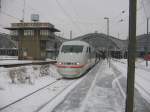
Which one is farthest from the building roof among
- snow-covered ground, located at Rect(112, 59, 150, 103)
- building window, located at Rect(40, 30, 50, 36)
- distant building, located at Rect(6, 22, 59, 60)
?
snow-covered ground, located at Rect(112, 59, 150, 103)

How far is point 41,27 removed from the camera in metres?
63.8

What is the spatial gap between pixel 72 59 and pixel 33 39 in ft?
154

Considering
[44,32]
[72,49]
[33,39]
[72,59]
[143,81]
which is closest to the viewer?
[143,81]

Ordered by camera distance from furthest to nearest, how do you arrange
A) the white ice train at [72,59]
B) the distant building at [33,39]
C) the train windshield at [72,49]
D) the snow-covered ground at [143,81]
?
the distant building at [33,39] → the train windshield at [72,49] → the white ice train at [72,59] → the snow-covered ground at [143,81]

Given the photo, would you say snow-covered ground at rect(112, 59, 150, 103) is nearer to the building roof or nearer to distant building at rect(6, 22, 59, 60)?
distant building at rect(6, 22, 59, 60)

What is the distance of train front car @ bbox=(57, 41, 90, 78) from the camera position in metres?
18.0

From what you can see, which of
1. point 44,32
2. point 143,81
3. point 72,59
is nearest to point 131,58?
point 143,81

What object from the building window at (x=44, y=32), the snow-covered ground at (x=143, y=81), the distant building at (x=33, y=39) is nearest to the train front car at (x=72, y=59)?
the snow-covered ground at (x=143, y=81)

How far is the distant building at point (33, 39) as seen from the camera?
62.9 meters

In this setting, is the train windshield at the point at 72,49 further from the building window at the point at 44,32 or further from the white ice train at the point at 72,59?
the building window at the point at 44,32

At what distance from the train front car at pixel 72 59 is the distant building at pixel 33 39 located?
4310 cm

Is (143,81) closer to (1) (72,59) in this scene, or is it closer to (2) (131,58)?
(1) (72,59)

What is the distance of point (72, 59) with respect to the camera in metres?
18.5

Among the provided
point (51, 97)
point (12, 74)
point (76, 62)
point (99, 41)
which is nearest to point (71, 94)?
point (51, 97)
